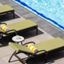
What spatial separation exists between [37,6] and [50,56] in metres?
7.22

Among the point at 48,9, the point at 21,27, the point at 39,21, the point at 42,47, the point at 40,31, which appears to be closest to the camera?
the point at 42,47

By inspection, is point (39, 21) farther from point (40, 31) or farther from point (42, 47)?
point (42, 47)

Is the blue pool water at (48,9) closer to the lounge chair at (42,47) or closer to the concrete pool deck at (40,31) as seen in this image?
the concrete pool deck at (40,31)

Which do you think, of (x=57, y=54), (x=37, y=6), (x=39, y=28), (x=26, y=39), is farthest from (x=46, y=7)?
(x=57, y=54)

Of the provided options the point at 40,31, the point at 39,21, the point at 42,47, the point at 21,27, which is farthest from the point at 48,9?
the point at 42,47

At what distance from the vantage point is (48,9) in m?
17.0

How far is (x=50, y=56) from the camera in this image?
10594 millimetres

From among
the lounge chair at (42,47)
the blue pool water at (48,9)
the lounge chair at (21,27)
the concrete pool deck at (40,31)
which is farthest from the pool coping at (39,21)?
the lounge chair at (42,47)

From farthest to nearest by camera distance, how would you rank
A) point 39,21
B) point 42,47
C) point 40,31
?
point 39,21
point 40,31
point 42,47

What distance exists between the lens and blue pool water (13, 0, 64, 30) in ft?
Answer: 49.3

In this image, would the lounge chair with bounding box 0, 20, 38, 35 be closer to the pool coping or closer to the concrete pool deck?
the concrete pool deck

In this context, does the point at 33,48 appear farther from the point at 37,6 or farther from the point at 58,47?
the point at 37,6

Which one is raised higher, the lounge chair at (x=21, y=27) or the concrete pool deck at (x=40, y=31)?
the lounge chair at (x=21, y=27)

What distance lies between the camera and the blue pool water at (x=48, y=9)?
49.3ft
